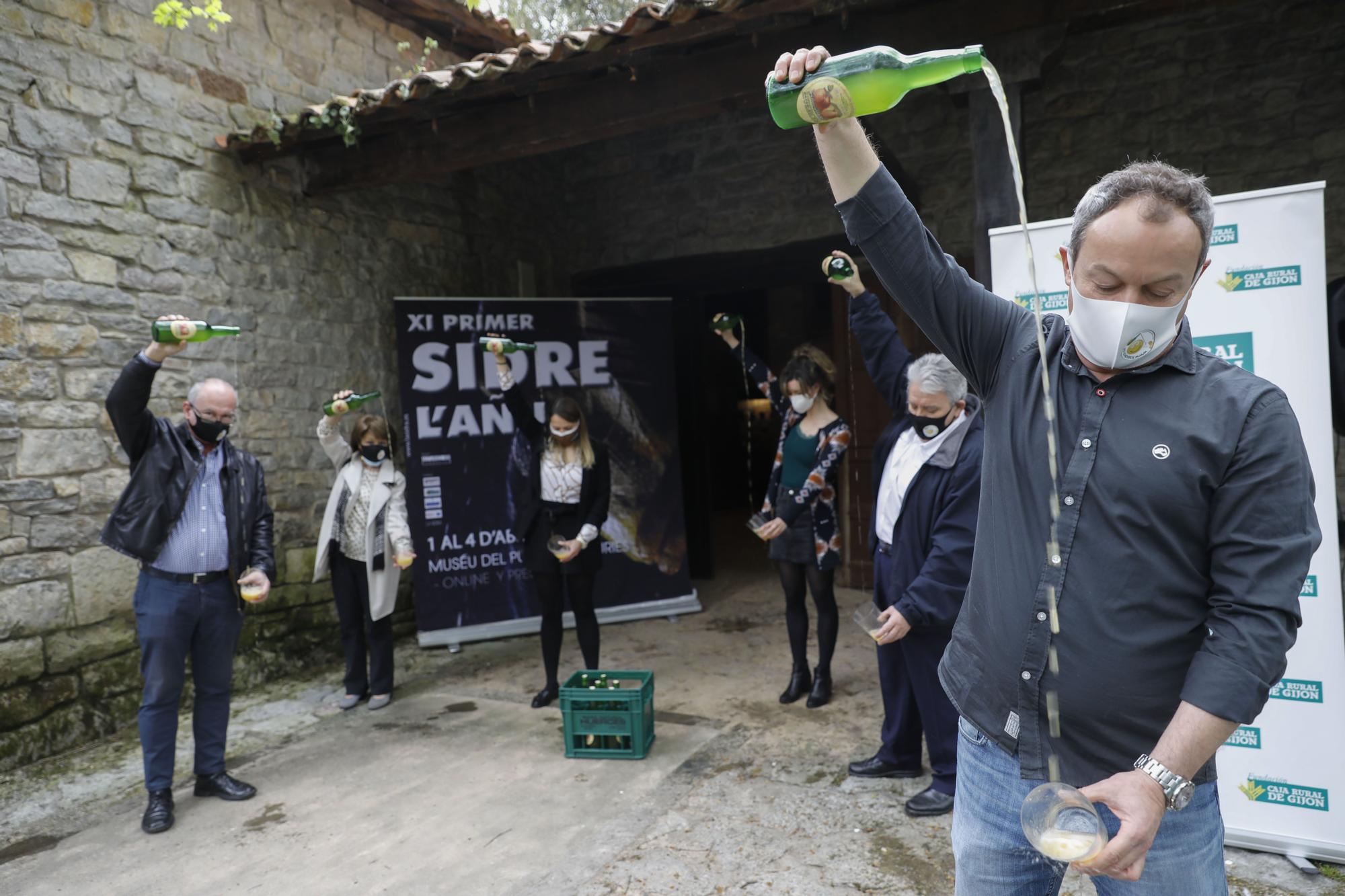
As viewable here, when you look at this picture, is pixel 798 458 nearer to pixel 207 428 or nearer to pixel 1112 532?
pixel 207 428

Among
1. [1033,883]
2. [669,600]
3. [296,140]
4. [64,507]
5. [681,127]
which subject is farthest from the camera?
[681,127]

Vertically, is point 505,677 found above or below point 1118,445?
below

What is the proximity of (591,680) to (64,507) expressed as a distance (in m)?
2.76

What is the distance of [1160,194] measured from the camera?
122 cm

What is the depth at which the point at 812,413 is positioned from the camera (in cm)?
438

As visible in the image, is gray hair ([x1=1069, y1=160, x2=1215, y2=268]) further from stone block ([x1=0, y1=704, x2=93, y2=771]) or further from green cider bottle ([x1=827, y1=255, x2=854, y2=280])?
stone block ([x1=0, y1=704, x2=93, y2=771])

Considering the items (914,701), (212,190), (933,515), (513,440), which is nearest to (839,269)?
(933,515)

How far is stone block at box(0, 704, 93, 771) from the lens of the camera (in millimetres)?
4051

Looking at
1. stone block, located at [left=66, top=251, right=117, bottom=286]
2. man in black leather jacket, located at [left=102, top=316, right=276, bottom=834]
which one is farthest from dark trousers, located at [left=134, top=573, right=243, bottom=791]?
stone block, located at [left=66, top=251, right=117, bottom=286]

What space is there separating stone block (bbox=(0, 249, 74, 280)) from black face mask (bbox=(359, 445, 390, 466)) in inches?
64.6

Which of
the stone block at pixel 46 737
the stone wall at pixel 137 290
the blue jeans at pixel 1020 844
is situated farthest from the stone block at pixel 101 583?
the blue jeans at pixel 1020 844

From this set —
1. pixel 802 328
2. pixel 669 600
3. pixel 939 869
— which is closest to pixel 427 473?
pixel 669 600

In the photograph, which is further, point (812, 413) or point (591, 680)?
point (812, 413)

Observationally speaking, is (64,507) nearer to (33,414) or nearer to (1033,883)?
(33,414)
